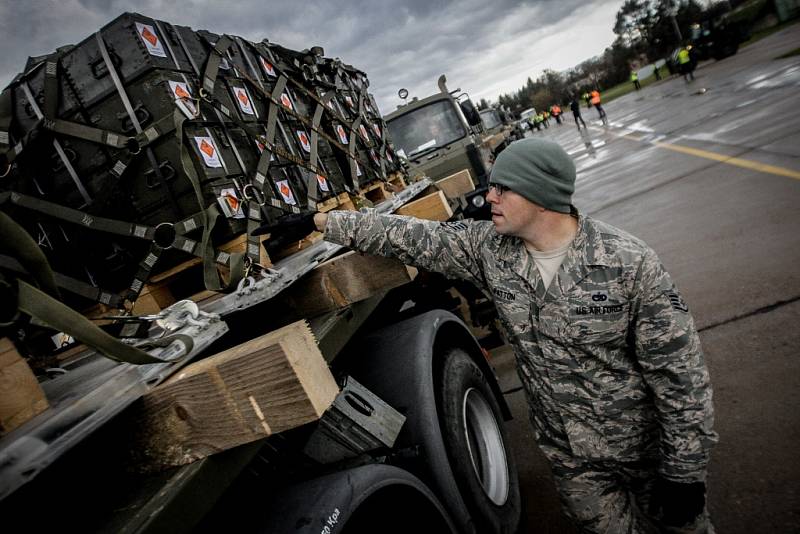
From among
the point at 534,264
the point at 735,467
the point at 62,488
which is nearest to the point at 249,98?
the point at 534,264

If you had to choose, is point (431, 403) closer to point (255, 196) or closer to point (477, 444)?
point (477, 444)

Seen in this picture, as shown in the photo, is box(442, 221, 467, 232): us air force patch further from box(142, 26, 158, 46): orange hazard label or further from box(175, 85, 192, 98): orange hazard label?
box(142, 26, 158, 46): orange hazard label

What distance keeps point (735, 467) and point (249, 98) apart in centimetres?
379

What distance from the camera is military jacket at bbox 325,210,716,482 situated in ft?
5.48

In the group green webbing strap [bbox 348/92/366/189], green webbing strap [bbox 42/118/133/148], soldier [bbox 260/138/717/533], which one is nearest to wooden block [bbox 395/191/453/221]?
soldier [bbox 260/138/717/533]

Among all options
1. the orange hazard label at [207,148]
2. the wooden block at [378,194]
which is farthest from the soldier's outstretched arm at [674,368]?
the wooden block at [378,194]

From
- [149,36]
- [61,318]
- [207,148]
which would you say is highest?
[149,36]

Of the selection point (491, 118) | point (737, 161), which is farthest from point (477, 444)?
point (491, 118)

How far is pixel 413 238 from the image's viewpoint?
1947mm

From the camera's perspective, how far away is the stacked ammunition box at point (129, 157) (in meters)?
2.32

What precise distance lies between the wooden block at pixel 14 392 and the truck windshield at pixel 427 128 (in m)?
8.35

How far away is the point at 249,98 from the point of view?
3092 millimetres

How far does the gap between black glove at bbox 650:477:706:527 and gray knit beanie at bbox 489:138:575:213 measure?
119 cm

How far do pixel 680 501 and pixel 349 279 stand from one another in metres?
1.60
